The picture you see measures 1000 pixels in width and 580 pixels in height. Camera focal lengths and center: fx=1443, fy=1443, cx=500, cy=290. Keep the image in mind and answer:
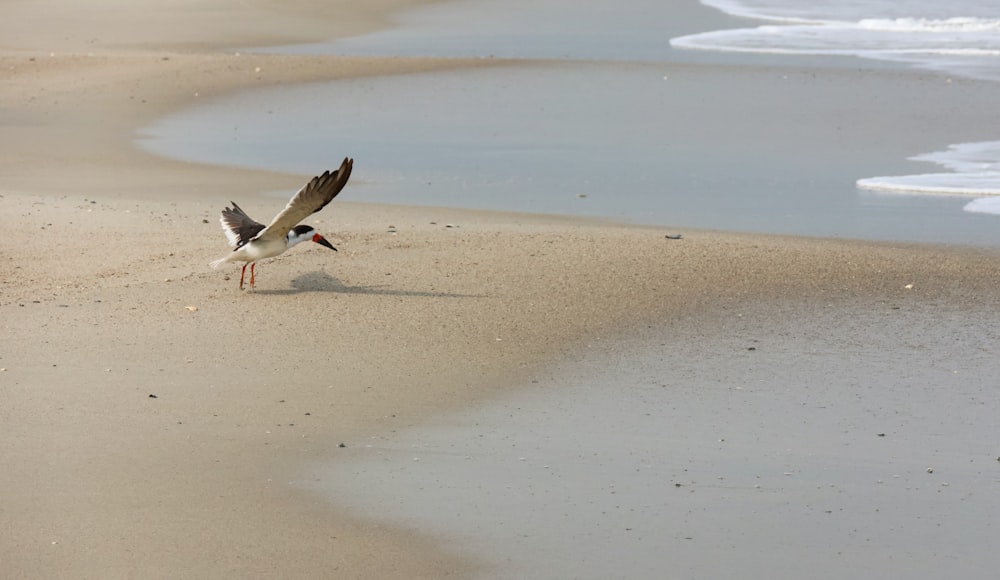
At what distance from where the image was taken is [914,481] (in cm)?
603

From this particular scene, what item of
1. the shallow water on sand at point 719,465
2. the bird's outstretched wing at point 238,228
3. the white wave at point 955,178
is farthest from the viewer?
the white wave at point 955,178

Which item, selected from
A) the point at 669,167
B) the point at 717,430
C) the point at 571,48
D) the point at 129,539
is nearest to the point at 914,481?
the point at 717,430

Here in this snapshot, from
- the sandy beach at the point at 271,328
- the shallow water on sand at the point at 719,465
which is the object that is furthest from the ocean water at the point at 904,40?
the shallow water on sand at the point at 719,465

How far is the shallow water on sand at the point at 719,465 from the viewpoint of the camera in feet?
17.6

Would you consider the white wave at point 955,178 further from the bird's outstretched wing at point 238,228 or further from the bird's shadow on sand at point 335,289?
the bird's outstretched wing at point 238,228

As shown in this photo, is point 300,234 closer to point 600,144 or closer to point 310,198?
point 310,198

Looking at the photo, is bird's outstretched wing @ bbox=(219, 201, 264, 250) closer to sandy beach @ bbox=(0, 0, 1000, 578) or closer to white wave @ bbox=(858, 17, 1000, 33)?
sandy beach @ bbox=(0, 0, 1000, 578)

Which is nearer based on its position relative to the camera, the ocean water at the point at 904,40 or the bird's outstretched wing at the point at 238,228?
the bird's outstretched wing at the point at 238,228

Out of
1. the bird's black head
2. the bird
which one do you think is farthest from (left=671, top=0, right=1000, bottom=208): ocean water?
the bird

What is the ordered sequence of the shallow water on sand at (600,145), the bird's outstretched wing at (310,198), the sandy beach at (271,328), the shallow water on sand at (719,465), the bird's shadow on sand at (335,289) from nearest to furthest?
1. the shallow water on sand at (719,465)
2. the sandy beach at (271,328)
3. the bird's outstretched wing at (310,198)
4. the bird's shadow on sand at (335,289)
5. the shallow water on sand at (600,145)

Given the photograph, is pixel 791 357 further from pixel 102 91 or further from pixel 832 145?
pixel 102 91

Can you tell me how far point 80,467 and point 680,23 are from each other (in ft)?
70.5

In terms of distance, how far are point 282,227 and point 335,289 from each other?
0.61m

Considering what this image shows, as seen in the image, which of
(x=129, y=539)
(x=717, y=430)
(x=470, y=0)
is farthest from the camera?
(x=470, y=0)
